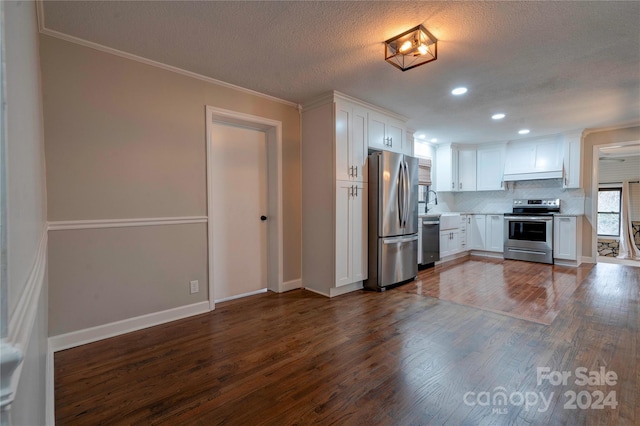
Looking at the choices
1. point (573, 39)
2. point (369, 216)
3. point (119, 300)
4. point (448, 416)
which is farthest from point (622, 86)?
point (119, 300)

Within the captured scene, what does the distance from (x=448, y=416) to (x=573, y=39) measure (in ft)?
9.51

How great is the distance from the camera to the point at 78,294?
2.29 meters

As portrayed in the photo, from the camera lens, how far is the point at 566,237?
16.9ft

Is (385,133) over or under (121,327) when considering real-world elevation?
over

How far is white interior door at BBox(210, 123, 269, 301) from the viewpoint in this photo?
10.9 feet

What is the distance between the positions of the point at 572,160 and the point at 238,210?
596 centimetres

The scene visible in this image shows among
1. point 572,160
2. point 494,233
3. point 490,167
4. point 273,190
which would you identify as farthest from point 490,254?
point 273,190

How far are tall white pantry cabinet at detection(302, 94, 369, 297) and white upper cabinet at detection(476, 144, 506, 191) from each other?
385 centimetres

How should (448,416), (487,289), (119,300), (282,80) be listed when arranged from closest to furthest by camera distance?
1. (448,416)
2. (119,300)
3. (282,80)
4. (487,289)

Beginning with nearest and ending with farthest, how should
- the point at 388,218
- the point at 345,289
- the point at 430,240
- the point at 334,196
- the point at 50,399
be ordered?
the point at 50,399, the point at 334,196, the point at 345,289, the point at 388,218, the point at 430,240

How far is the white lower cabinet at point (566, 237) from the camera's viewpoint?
5.06 meters

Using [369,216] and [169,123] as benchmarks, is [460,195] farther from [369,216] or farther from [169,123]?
[169,123]

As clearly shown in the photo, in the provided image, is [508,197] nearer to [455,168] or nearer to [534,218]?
[534,218]

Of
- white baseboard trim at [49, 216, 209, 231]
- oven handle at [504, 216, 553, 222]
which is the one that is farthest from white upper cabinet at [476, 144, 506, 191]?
white baseboard trim at [49, 216, 209, 231]
